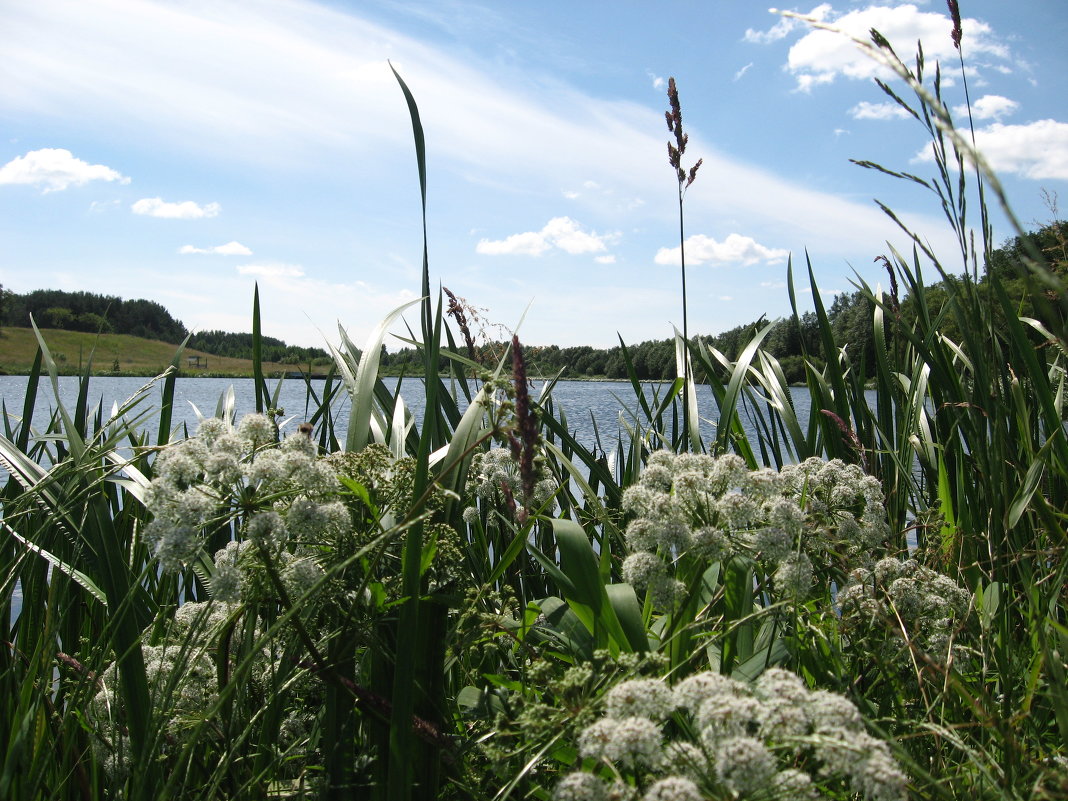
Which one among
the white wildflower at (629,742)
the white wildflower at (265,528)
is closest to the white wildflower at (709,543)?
the white wildflower at (629,742)

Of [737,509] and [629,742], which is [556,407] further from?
[629,742]

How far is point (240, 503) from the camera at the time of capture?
1574 millimetres

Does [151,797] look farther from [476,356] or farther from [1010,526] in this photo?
[1010,526]

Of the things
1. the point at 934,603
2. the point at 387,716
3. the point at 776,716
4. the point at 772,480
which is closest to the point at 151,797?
the point at 387,716

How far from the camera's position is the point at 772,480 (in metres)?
1.89

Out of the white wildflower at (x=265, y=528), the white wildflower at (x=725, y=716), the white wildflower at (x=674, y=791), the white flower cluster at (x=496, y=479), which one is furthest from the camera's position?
the white flower cluster at (x=496, y=479)

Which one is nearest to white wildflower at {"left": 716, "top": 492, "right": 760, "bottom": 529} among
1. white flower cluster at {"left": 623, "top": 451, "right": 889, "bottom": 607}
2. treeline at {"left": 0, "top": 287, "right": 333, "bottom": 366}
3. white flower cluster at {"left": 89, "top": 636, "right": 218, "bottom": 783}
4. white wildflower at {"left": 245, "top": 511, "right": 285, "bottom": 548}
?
white flower cluster at {"left": 623, "top": 451, "right": 889, "bottom": 607}

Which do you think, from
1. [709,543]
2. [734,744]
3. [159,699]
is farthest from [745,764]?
[159,699]

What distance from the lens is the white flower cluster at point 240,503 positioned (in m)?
1.46

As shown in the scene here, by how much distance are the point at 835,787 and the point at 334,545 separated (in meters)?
1.27

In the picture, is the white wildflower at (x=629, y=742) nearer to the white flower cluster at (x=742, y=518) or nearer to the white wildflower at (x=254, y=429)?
the white flower cluster at (x=742, y=518)

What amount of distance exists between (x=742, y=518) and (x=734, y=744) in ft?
2.52

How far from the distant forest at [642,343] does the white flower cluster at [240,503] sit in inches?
49.9

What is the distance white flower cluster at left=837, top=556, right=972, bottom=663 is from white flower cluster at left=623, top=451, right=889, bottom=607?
0.34 ft
